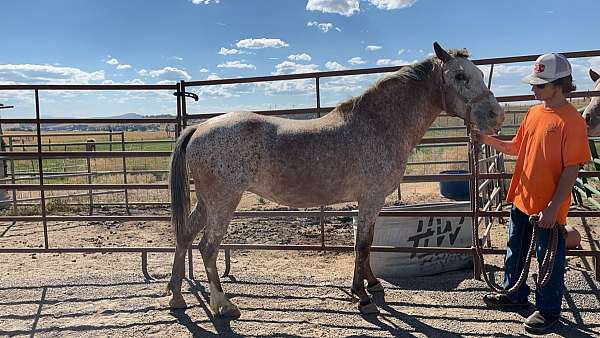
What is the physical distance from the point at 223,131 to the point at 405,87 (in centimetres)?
162

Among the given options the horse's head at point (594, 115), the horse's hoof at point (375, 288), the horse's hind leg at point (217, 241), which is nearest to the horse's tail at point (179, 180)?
the horse's hind leg at point (217, 241)

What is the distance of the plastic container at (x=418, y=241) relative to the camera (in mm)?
4891

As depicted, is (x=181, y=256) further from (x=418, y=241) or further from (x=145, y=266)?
(x=418, y=241)

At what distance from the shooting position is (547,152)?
315 centimetres

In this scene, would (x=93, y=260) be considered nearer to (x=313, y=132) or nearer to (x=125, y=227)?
(x=125, y=227)

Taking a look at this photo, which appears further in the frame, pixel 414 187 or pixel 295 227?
pixel 414 187

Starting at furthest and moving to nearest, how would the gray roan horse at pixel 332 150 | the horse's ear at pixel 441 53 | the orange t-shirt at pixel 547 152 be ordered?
the gray roan horse at pixel 332 150 → the horse's ear at pixel 441 53 → the orange t-shirt at pixel 547 152

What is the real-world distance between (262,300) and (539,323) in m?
2.34

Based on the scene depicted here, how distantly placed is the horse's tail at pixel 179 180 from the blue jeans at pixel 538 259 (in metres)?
2.81

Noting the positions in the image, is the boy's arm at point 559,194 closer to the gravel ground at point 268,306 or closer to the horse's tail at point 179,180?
the gravel ground at point 268,306

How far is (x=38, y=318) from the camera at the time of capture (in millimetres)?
3895

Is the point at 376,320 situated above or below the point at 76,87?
below

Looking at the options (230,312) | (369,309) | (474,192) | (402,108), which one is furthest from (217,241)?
(474,192)

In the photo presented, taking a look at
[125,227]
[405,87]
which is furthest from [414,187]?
[405,87]
